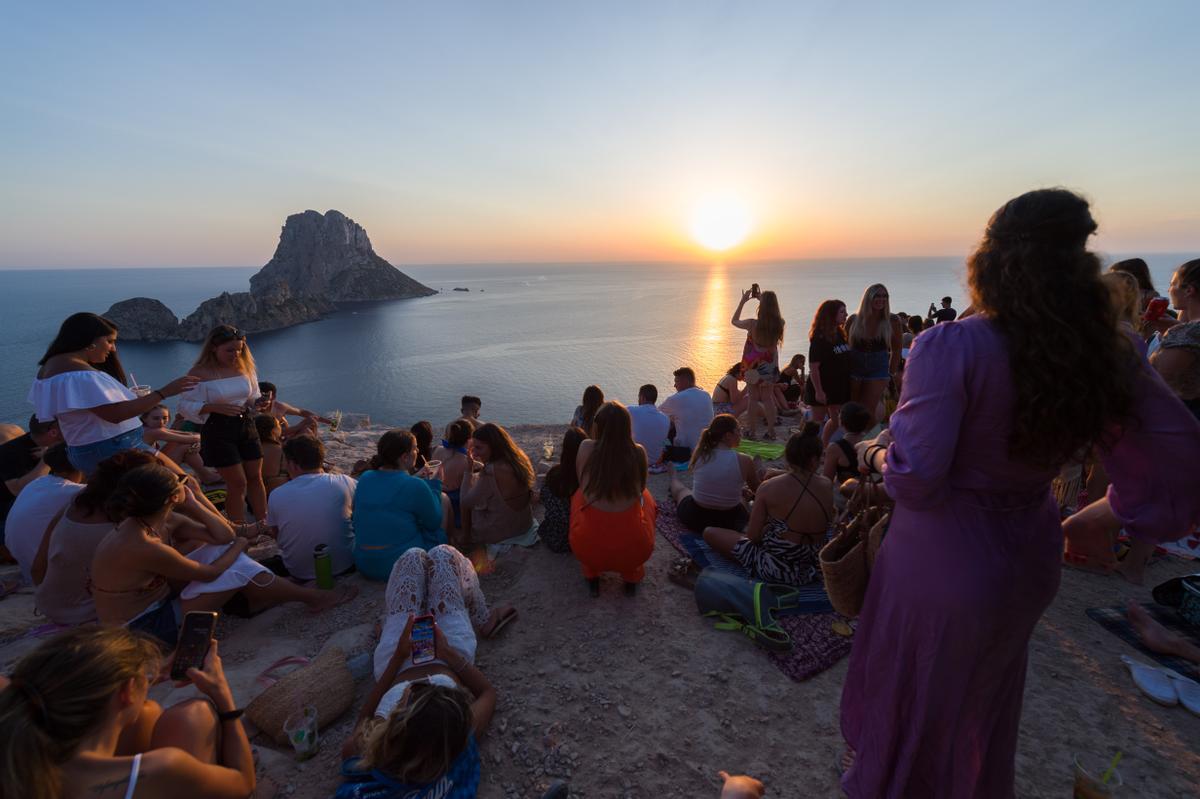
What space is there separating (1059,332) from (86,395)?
20.1ft

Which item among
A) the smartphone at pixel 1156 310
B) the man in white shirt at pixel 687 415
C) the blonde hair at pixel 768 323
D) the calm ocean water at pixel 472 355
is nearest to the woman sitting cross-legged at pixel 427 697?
the calm ocean water at pixel 472 355

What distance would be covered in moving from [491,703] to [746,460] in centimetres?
347

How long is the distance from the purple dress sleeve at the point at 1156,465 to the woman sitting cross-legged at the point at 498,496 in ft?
14.7

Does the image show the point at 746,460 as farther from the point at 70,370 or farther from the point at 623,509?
the point at 70,370

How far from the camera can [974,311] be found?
1761 mm

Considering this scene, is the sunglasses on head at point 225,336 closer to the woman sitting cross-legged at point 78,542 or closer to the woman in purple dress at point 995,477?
the woman sitting cross-legged at point 78,542

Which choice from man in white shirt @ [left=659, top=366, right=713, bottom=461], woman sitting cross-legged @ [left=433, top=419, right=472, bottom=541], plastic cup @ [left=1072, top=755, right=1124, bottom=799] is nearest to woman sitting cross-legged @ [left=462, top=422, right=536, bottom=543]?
woman sitting cross-legged @ [left=433, top=419, right=472, bottom=541]

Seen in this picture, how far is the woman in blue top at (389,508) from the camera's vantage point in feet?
15.2

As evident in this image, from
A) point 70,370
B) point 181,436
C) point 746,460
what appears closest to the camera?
point 70,370

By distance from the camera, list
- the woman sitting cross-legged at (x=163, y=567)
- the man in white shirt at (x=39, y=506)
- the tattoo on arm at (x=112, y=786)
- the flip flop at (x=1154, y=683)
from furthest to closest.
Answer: the man in white shirt at (x=39, y=506), the woman sitting cross-legged at (x=163, y=567), the flip flop at (x=1154, y=683), the tattoo on arm at (x=112, y=786)

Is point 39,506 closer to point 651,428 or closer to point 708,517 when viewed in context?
point 708,517

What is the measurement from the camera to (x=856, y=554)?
2.33 meters

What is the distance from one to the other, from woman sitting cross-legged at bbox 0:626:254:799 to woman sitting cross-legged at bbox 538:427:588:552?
3.14 m

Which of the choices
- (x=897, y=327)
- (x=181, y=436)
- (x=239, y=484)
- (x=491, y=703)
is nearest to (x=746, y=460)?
(x=491, y=703)
